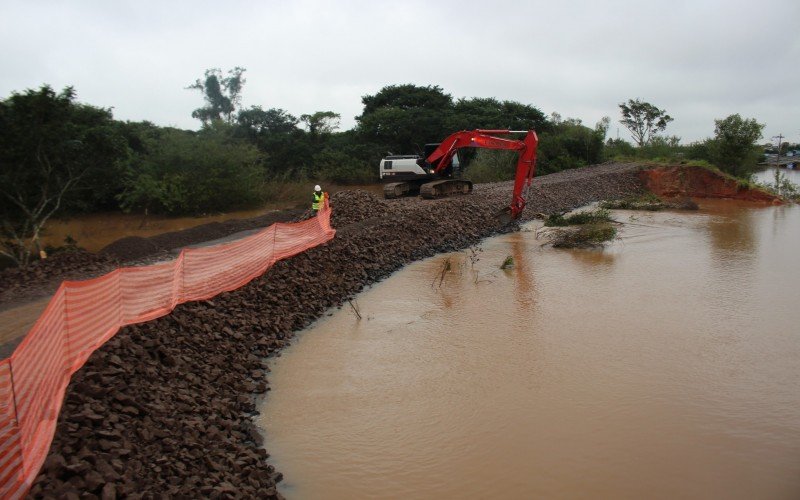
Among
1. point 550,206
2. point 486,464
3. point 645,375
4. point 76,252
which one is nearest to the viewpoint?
point 486,464

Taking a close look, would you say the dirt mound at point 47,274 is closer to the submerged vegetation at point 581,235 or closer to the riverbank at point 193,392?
the riverbank at point 193,392

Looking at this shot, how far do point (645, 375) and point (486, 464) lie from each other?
3163mm

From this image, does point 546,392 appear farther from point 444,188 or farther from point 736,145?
point 736,145

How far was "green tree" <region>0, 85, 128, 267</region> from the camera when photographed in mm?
12492

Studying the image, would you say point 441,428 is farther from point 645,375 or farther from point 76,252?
point 76,252

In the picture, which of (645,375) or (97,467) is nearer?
(97,467)

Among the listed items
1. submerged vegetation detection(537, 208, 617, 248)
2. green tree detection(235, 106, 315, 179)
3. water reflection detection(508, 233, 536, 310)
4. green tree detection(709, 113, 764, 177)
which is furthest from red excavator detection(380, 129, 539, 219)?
green tree detection(709, 113, 764, 177)

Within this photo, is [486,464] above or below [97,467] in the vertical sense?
below

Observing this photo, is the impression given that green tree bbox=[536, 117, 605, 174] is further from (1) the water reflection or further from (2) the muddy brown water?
(2) the muddy brown water

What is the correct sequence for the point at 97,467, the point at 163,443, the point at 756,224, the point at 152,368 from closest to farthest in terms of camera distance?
the point at 97,467, the point at 163,443, the point at 152,368, the point at 756,224

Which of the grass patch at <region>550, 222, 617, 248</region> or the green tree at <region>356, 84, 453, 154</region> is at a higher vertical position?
the green tree at <region>356, 84, 453, 154</region>

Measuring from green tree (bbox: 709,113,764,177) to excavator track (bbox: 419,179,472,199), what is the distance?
1955cm

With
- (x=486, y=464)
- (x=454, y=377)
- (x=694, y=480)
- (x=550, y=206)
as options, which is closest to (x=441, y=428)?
(x=486, y=464)

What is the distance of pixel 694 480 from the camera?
5.43m
